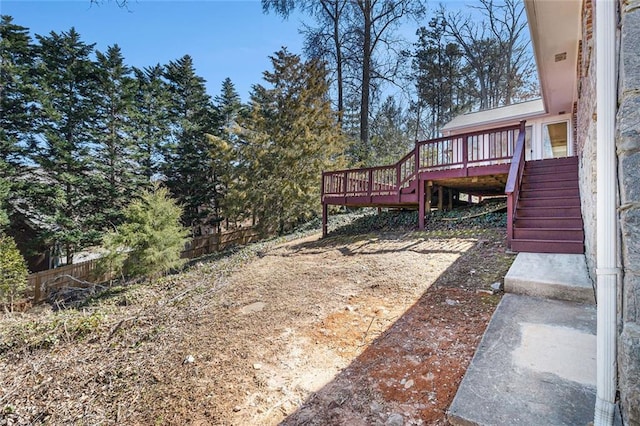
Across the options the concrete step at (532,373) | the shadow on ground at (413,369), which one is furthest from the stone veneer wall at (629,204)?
the shadow on ground at (413,369)

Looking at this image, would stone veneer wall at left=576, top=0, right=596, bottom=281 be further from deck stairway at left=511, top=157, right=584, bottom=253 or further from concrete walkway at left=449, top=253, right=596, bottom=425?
deck stairway at left=511, top=157, right=584, bottom=253

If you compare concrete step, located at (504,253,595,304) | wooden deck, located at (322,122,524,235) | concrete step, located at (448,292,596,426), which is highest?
wooden deck, located at (322,122,524,235)

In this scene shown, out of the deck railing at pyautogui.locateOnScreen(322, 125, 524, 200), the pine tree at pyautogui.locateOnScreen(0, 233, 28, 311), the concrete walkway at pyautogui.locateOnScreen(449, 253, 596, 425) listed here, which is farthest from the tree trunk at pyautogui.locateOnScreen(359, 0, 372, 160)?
the pine tree at pyautogui.locateOnScreen(0, 233, 28, 311)

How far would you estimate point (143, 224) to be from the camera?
27.4 feet

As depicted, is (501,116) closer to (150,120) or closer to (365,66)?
(365,66)

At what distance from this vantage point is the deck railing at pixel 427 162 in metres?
6.62

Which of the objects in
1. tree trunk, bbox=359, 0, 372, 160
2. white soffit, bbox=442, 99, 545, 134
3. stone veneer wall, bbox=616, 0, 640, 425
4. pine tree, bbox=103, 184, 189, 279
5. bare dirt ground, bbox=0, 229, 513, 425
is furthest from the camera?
tree trunk, bbox=359, 0, 372, 160

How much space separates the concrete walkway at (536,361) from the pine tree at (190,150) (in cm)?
1536

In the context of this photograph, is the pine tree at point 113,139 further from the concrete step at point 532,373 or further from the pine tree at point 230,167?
the concrete step at point 532,373

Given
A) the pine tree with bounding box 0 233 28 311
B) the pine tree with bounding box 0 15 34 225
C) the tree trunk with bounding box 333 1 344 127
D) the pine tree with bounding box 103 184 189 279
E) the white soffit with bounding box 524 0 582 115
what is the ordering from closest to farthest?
the white soffit with bounding box 524 0 582 115 → the pine tree with bounding box 0 233 28 311 → the pine tree with bounding box 103 184 189 279 → the pine tree with bounding box 0 15 34 225 → the tree trunk with bounding box 333 1 344 127

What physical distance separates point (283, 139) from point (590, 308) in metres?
11.2

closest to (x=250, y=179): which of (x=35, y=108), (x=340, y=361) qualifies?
(x=35, y=108)

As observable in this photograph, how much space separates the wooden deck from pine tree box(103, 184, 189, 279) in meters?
4.70

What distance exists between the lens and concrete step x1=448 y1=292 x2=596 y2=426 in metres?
1.54
